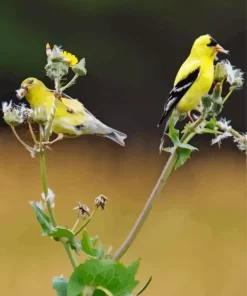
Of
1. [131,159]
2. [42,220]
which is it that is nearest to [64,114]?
[42,220]

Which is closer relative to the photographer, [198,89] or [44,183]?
[44,183]

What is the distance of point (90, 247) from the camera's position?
2.14 feet

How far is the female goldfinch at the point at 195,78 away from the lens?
79 centimetres

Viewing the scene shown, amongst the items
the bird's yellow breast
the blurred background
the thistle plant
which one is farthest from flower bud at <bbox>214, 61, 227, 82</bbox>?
the blurred background

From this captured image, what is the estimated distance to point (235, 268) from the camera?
125 inches

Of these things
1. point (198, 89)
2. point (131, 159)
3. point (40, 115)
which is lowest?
point (40, 115)

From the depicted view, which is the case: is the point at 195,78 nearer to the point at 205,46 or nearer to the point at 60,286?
the point at 205,46

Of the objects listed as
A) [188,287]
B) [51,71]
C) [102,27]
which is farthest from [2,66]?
[51,71]

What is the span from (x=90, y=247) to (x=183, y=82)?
287mm

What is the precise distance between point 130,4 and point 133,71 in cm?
40

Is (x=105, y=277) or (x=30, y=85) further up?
(x=30, y=85)

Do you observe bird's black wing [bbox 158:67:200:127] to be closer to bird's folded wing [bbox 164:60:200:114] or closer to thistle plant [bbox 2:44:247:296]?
bird's folded wing [bbox 164:60:200:114]

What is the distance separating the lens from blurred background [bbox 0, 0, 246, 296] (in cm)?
305

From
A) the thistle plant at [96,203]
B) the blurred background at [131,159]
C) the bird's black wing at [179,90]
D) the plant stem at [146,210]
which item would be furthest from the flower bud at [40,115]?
the blurred background at [131,159]
